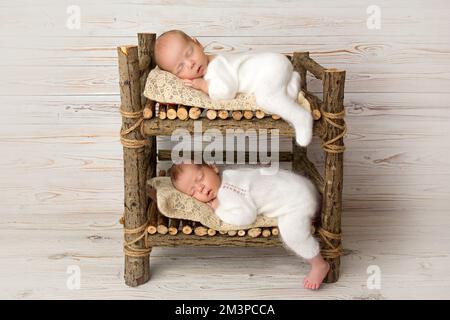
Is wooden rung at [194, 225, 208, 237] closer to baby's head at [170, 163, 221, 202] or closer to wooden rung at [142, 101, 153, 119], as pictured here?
baby's head at [170, 163, 221, 202]

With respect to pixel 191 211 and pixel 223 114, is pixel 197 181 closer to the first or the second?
pixel 191 211

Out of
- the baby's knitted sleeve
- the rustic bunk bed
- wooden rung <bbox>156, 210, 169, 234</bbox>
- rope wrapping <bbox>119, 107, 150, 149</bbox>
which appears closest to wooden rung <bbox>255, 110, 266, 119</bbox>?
the rustic bunk bed

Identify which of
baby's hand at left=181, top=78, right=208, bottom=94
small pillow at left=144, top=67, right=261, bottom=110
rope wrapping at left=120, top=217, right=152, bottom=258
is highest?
baby's hand at left=181, top=78, right=208, bottom=94

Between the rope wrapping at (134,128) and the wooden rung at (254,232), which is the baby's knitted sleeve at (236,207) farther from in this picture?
the rope wrapping at (134,128)

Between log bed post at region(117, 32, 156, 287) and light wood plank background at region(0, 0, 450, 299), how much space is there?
159 mm

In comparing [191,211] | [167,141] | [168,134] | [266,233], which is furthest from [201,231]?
[167,141]

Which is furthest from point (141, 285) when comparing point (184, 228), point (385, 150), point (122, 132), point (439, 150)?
point (439, 150)

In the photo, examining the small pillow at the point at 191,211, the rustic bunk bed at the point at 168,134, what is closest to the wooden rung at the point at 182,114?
the rustic bunk bed at the point at 168,134

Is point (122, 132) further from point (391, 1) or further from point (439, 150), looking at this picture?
point (439, 150)

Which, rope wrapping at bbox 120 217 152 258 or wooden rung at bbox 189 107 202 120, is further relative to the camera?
rope wrapping at bbox 120 217 152 258

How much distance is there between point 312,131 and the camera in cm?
200

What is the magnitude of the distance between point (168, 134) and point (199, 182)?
186 mm

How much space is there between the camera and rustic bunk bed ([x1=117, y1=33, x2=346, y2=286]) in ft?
6.52

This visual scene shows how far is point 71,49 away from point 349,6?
1.06 meters
